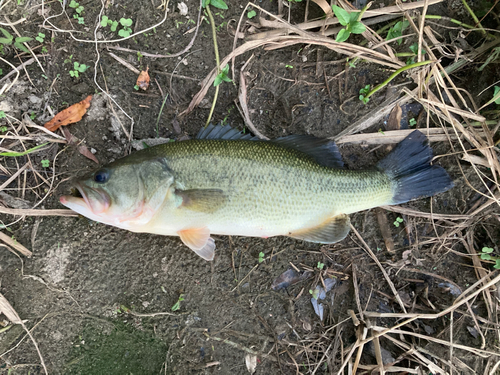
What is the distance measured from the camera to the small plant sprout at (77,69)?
2.72 meters

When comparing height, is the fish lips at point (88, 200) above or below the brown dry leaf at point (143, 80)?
below

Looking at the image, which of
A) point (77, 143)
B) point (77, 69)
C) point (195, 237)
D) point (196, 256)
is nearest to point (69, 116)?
point (77, 143)

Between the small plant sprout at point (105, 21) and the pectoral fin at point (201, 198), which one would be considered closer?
the pectoral fin at point (201, 198)

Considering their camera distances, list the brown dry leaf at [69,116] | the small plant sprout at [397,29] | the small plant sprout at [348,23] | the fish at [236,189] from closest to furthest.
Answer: the fish at [236,189] → the small plant sprout at [348,23] → the brown dry leaf at [69,116] → the small plant sprout at [397,29]

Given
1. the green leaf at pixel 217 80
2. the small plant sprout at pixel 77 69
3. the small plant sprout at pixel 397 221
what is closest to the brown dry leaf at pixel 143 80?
the small plant sprout at pixel 77 69

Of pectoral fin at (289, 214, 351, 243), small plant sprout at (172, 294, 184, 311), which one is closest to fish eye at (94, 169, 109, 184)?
small plant sprout at (172, 294, 184, 311)

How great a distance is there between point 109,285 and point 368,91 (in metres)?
3.08

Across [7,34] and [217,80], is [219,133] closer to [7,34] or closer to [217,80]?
[217,80]

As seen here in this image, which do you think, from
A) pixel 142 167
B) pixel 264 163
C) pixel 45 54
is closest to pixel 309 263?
pixel 264 163

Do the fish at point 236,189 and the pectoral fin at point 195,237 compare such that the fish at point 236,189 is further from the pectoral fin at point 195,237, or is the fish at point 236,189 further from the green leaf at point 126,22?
the green leaf at point 126,22

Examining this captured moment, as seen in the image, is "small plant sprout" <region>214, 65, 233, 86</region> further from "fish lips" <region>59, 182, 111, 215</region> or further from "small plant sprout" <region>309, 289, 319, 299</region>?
"small plant sprout" <region>309, 289, 319, 299</region>

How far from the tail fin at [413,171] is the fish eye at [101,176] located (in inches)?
92.8

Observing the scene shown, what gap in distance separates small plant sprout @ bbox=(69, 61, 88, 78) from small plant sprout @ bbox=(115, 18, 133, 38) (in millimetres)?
451

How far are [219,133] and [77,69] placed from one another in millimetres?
1473
